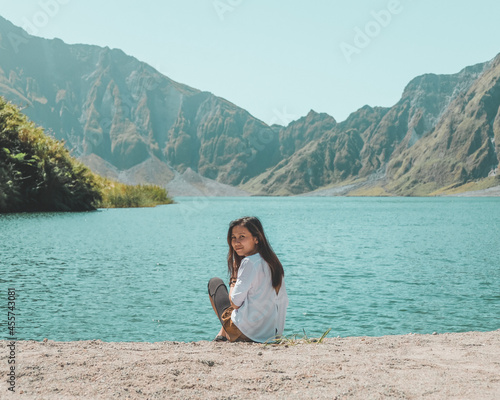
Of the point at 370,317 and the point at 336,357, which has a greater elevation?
the point at 336,357

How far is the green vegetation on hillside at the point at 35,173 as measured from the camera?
231 feet

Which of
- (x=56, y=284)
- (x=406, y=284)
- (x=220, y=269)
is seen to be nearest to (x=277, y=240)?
(x=220, y=269)

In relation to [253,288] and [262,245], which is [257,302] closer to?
[253,288]

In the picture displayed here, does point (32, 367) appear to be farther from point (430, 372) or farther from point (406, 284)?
point (406, 284)

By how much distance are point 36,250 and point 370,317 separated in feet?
77.8

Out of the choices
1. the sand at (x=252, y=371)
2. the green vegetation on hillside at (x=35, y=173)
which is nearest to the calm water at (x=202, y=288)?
the sand at (x=252, y=371)

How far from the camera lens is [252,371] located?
24.1ft

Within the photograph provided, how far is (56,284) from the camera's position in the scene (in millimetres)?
21000

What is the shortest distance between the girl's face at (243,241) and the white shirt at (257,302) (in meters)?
0.16

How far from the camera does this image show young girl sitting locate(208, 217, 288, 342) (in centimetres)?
880

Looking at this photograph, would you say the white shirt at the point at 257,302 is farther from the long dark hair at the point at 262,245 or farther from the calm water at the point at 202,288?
the calm water at the point at 202,288

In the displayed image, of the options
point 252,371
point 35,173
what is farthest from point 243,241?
point 35,173

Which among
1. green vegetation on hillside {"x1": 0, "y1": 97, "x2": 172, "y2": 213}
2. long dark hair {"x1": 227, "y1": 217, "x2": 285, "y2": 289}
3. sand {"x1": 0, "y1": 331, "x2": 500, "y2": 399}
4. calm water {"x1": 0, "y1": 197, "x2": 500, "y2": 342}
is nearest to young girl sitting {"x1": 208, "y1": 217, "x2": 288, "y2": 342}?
long dark hair {"x1": 227, "y1": 217, "x2": 285, "y2": 289}

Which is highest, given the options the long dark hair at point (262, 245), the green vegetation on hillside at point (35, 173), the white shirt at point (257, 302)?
the green vegetation on hillside at point (35, 173)
